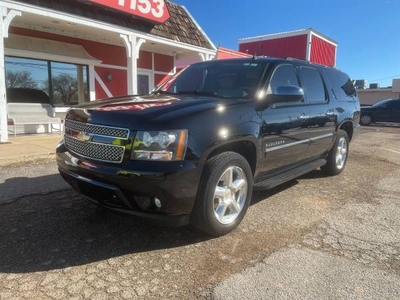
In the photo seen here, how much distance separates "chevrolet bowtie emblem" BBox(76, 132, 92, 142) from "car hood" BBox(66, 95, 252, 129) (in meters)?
0.12

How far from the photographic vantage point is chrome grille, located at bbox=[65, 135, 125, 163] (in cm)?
284

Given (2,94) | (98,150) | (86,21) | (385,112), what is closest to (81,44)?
(86,21)

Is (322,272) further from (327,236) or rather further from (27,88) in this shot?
(27,88)

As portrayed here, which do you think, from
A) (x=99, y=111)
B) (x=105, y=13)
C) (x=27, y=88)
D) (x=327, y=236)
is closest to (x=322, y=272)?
(x=327, y=236)

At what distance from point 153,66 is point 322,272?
12340 mm

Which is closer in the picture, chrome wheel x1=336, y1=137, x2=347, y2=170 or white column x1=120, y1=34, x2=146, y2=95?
chrome wheel x1=336, y1=137, x2=347, y2=170

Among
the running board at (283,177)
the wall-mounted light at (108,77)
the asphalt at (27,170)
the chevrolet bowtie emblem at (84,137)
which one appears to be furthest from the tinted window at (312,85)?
the wall-mounted light at (108,77)

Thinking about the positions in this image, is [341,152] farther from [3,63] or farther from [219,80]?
[3,63]

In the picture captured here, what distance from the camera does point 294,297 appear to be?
7.72 feet

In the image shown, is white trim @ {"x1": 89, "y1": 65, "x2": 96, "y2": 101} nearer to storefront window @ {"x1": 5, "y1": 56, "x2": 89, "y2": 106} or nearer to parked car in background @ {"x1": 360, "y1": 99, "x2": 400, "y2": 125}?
storefront window @ {"x1": 5, "y1": 56, "x2": 89, "y2": 106}

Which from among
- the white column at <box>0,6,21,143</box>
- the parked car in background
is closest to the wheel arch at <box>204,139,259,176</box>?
the white column at <box>0,6,21,143</box>

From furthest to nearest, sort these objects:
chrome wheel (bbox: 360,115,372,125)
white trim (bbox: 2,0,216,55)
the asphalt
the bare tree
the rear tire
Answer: chrome wheel (bbox: 360,115,372,125) < the bare tree < white trim (bbox: 2,0,216,55) < the rear tire < the asphalt

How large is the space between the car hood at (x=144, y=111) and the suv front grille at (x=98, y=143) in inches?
2.2

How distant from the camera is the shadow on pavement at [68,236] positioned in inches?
110
